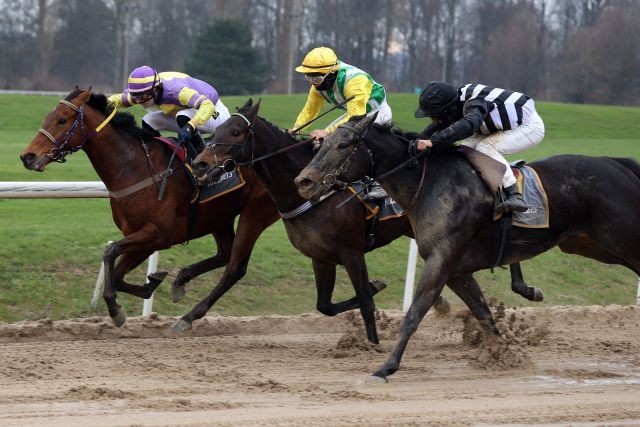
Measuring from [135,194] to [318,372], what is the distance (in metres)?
2.01

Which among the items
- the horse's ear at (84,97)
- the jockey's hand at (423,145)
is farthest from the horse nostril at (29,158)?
the jockey's hand at (423,145)

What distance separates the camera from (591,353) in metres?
7.68

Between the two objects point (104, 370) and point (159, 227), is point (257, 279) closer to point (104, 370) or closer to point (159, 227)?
point (159, 227)

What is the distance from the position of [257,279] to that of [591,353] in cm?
329

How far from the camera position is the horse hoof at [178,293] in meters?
8.41

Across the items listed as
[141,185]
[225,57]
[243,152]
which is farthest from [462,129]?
[225,57]

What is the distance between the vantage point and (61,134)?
7461 millimetres

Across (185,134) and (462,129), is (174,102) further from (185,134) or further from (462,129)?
(462,129)

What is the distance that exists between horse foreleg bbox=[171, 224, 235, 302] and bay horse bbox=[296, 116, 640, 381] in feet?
6.78

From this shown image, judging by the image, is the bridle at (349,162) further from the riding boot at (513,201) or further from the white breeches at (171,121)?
the white breeches at (171,121)

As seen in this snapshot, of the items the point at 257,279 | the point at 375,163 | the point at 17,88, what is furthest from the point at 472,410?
the point at 17,88

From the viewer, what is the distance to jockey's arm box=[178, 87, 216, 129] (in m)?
7.70

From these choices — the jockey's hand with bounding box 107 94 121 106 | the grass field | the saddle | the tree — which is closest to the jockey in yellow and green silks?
the saddle

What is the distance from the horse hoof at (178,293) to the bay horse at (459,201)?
229cm
